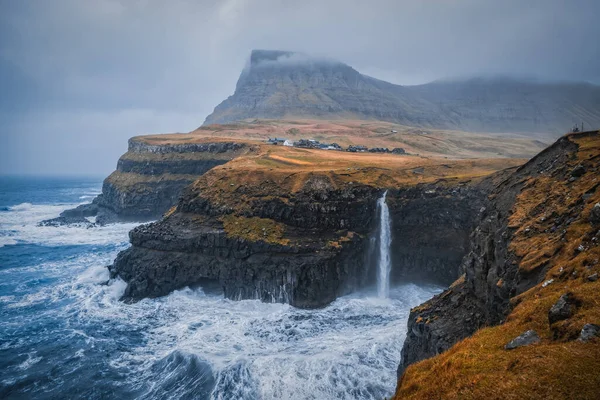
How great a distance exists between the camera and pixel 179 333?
39781 mm

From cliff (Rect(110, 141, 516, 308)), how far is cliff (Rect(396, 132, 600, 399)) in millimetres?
21502

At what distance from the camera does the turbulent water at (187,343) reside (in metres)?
30.2

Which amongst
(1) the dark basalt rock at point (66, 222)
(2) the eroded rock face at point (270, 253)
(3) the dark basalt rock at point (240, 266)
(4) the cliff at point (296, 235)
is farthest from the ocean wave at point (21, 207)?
(3) the dark basalt rock at point (240, 266)

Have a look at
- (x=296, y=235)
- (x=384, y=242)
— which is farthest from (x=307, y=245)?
(x=384, y=242)

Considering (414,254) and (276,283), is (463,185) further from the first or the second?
(276,283)

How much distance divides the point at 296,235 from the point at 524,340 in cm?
3930

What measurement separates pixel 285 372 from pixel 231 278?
2050 centimetres

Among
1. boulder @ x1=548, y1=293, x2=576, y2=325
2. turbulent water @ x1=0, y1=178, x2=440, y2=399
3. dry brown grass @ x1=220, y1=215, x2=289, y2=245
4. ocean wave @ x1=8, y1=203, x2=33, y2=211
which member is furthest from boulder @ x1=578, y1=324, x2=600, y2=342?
ocean wave @ x1=8, y1=203, x2=33, y2=211

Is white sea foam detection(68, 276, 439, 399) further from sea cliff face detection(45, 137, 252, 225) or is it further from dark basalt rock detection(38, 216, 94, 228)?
dark basalt rock detection(38, 216, 94, 228)

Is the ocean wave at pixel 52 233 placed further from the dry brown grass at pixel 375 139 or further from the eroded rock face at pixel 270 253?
the dry brown grass at pixel 375 139

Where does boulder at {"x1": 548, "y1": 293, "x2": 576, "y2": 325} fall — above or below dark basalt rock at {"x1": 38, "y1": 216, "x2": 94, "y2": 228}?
above

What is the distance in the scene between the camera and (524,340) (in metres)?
12.9

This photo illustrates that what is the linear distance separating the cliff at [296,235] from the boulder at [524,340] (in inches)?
1360

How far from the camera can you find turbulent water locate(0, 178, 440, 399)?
30203mm
